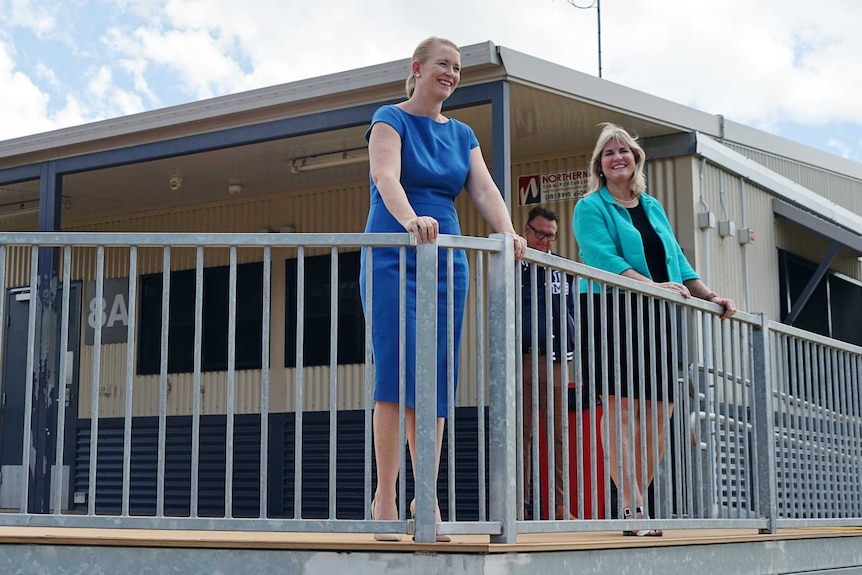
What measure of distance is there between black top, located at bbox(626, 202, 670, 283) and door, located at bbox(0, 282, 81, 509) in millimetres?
7628

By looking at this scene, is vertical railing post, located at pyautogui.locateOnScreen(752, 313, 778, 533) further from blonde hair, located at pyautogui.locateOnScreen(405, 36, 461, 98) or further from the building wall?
the building wall

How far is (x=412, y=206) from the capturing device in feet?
12.9

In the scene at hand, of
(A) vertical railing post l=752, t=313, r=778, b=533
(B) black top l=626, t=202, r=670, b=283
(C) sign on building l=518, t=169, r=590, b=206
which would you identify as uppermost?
(C) sign on building l=518, t=169, r=590, b=206

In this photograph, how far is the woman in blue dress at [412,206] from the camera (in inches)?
145

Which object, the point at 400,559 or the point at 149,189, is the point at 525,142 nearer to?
the point at 149,189

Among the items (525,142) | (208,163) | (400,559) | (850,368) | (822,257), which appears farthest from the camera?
(822,257)

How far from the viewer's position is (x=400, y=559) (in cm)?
332

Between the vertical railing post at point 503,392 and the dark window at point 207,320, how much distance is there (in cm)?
747

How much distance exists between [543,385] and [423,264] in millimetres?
3305

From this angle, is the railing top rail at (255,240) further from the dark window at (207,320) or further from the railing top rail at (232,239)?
the dark window at (207,320)

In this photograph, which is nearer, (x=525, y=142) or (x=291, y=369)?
(x=525, y=142)

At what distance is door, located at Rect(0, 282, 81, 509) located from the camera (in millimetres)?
11352

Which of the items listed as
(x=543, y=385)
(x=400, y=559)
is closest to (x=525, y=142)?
(x=543, y=385)

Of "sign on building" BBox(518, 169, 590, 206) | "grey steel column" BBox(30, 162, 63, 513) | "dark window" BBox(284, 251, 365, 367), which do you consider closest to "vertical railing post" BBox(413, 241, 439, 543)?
"sign on building" BBox(518, 169, 590, 206)
